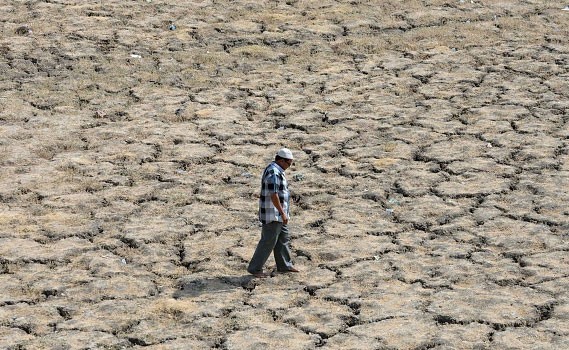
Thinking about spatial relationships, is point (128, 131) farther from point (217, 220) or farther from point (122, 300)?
point (122, 300)

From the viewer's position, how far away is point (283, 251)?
26.3 ft

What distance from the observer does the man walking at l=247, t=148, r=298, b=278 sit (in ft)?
25.6

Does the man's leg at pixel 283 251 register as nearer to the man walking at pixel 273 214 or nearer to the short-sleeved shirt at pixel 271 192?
the man walking at pixel 273 214

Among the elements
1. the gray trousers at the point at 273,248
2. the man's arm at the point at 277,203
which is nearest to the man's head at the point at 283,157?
the man's arm at the point at 277,203

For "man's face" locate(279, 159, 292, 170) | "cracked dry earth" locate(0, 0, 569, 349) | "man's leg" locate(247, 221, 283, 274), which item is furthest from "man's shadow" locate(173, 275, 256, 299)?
"man's face" locate(279, 159, 292, 170)

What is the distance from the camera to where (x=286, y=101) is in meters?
11.4

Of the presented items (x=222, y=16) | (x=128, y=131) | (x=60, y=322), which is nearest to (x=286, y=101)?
(x=128, y=131)

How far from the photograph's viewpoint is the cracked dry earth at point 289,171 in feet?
24.4

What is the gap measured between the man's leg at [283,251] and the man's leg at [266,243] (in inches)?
3.1

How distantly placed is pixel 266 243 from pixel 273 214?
0.69 ft

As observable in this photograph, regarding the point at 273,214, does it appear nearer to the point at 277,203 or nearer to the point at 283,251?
the point at 277,203

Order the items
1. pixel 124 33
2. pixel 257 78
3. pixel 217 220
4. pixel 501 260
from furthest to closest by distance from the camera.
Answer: pixel 124 33, pixel 257 78, pixel 217 220, pixel 501 260

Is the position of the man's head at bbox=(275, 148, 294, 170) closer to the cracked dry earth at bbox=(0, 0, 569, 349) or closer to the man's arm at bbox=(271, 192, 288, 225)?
the man's arm at bbox=(271, 192, 288, 225)

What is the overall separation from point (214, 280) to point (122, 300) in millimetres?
660
